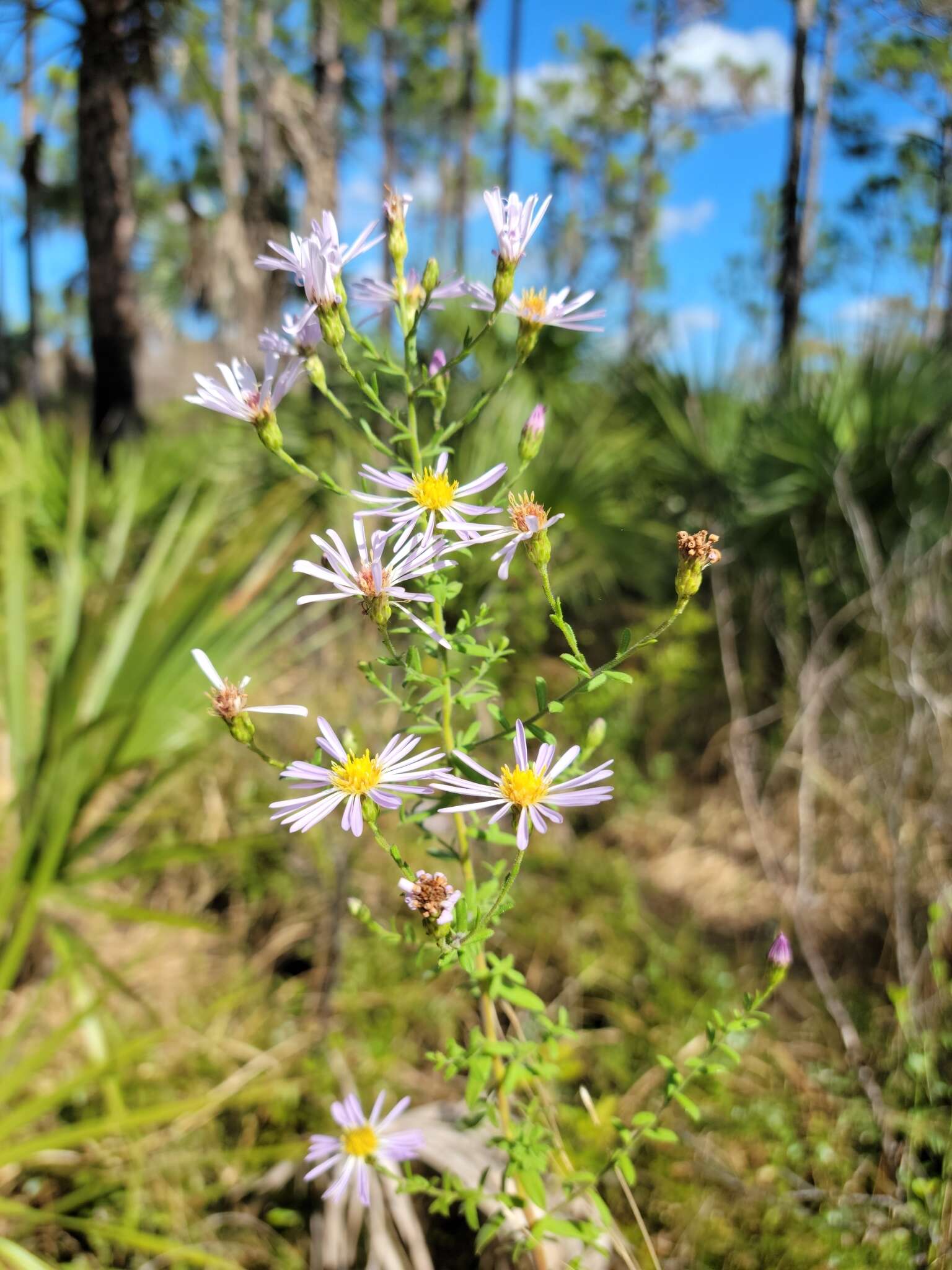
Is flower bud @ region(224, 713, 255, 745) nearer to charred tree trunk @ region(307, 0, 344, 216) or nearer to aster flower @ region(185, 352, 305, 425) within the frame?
aster flower @ region(185, 352, 305, 425)

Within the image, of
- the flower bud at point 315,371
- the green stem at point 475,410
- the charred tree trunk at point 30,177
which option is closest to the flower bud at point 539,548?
the green stem at point 475,410

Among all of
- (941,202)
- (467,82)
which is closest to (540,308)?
(941,202)

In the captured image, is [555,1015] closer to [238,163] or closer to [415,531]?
[415,531]

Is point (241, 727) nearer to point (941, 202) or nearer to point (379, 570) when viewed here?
point (379, 570)

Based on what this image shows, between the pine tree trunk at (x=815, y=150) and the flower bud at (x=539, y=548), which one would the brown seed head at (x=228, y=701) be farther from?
the pine tree trunk at (x=815, y=150)

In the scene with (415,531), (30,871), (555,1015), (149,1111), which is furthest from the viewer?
(555,1015)

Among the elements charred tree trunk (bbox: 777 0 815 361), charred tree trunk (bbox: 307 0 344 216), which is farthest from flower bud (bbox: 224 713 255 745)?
charred tree trunk (bbox: 307 0 344 216)

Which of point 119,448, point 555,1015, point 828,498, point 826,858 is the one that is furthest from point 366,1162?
point 119,448
